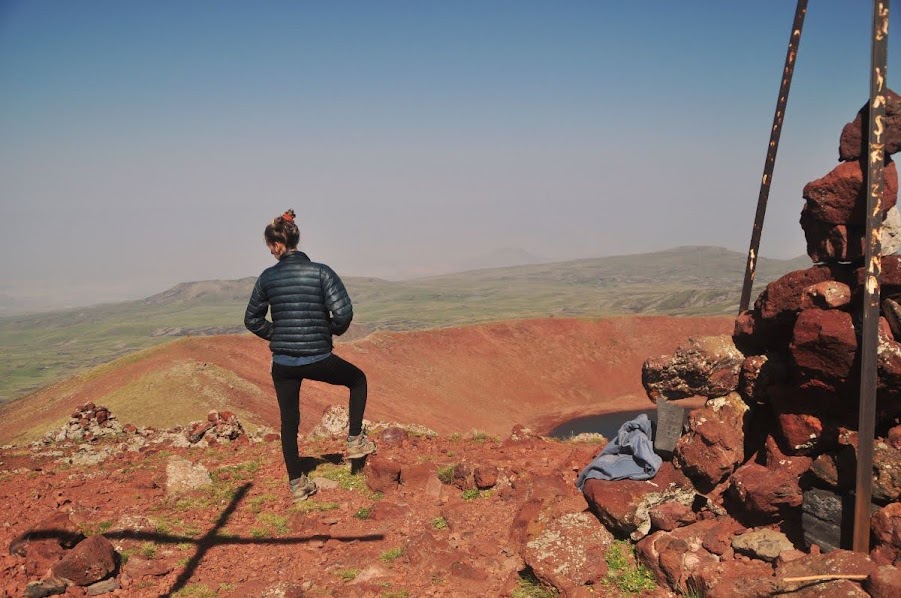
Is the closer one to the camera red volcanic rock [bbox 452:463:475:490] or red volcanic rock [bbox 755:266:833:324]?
red volcanic rock [bbox 755:266:833:324]

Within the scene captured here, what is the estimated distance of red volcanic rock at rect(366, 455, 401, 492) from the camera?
6.80 m

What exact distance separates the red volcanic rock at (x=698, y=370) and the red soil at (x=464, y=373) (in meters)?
15.9

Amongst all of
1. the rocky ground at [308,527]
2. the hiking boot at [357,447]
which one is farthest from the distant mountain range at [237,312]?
the hiking boot at [357,447]

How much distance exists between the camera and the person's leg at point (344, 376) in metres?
5.85

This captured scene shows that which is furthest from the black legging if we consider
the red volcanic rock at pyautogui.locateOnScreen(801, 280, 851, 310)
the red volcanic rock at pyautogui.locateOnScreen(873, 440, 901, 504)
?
the red volcanic rock at pyautogui.locateOnScreen(873, 440, 901, 504)

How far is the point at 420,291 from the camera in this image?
611 ft

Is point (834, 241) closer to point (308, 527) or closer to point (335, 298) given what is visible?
point (335, 298)

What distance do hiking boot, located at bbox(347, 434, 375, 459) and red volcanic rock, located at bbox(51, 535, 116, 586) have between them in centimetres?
265

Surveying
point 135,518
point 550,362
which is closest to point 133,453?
point 135,518

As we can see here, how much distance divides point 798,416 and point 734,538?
1.43m

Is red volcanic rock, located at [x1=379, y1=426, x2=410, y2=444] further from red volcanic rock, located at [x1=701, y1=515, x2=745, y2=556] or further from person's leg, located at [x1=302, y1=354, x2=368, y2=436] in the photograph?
red volcanic rock, located at [x1=701, y1=515, x2=745, y2=556]

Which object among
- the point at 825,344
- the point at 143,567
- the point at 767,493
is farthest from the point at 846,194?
the point at 143,567

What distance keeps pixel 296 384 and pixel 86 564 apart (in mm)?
2308

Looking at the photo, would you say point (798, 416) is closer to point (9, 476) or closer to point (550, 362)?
point (9, 476)
